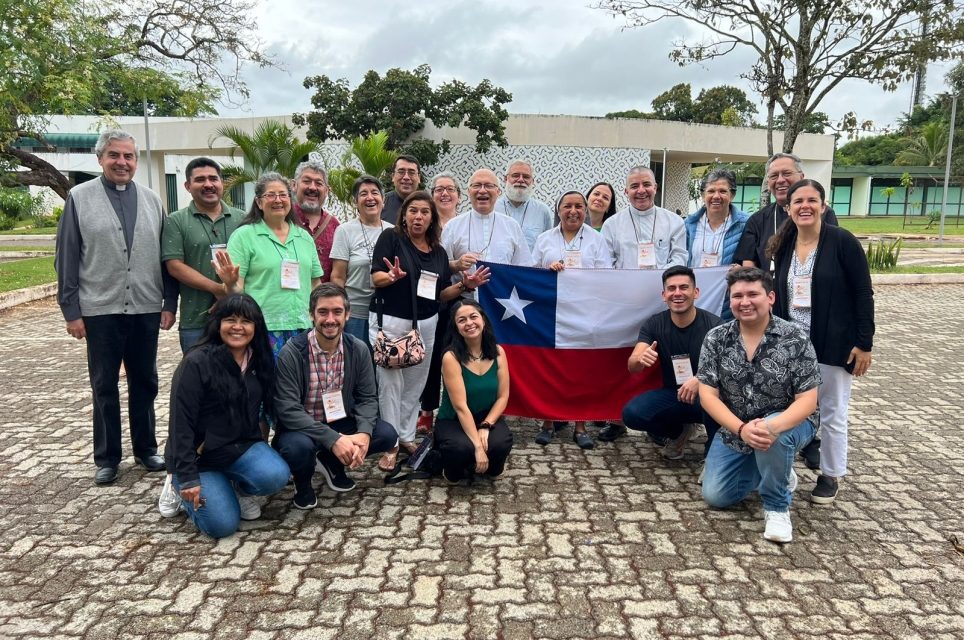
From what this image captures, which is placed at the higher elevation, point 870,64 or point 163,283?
point 870,64

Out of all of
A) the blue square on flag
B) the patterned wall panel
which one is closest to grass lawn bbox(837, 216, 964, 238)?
the patterned wall panel

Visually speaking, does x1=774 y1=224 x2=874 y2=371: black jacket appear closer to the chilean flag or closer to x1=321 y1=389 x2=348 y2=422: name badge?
the chilean flag

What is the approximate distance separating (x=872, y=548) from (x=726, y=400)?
1.01m

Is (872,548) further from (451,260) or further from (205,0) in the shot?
(205,0)

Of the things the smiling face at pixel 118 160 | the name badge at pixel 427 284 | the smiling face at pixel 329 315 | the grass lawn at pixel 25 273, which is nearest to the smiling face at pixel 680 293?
the name badge at pixel 427 284

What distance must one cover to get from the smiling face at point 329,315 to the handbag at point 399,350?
1.61 ft

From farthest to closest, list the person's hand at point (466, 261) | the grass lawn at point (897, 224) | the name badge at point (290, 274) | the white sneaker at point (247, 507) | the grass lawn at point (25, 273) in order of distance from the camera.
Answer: the grass lawn at point (897, 224), the grass lawn at point (25, 273), the person's hand at point (466, 261), the name badge at point (290, 274), the white sneaker at point (247, 507)

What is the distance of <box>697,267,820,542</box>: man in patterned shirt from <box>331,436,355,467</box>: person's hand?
6.57 ft

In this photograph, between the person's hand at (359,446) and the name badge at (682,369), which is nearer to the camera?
the person's hand at (359,446)

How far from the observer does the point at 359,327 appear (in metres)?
4.79

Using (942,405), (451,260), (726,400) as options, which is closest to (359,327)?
(451,260)

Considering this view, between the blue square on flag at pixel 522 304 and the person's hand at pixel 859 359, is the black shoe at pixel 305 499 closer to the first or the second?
the blue square on flag at pixel 522 304

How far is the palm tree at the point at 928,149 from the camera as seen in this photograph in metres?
45.1

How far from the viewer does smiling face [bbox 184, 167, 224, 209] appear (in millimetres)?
4184
